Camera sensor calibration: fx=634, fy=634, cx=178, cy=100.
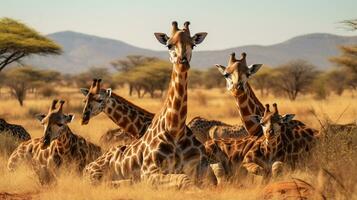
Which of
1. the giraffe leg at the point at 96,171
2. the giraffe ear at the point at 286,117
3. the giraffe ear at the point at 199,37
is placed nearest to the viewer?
the giraffe ear at the point at 199,37

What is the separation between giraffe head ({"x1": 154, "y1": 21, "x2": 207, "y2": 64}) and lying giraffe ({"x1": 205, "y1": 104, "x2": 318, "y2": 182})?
1.83m

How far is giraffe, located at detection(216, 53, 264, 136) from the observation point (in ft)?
33.0

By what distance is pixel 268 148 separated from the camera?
9.70 meters

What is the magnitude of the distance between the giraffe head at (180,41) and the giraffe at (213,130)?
6.29 meters

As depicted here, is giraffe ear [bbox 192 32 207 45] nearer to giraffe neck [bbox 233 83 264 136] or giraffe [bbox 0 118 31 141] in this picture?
giraffe neck [bbox 233 83 264 136]

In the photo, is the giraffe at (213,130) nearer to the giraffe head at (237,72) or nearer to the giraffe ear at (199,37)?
the giraffe head at (237,72)

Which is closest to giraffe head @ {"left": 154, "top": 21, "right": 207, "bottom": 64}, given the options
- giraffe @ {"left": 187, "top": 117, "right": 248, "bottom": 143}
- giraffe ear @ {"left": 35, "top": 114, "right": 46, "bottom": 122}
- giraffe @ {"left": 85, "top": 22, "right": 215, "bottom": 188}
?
giraffe @ {"left": 85, "top": 22, "right": 215, "bottom": 188}

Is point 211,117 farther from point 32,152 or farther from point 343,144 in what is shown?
point 343,144

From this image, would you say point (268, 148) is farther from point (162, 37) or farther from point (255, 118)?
point (162, 37)

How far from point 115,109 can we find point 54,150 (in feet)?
4.34

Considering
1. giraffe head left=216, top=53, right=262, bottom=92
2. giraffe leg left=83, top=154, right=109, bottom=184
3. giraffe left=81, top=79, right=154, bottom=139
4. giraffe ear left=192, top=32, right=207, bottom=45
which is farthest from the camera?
giraffe left=81, top=79, right=154, bottom=139

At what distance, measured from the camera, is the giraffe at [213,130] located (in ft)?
48.2

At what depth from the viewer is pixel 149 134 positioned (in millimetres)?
8828

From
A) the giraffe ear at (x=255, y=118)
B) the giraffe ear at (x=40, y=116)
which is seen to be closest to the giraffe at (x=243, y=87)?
the giraffe ear at (x=255, y=118)
